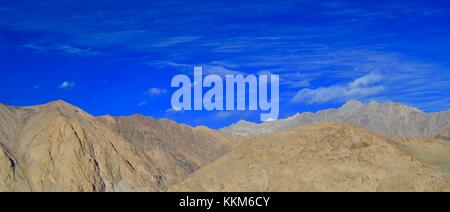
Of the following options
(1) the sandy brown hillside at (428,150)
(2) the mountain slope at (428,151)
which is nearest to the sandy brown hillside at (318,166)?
(2) the mountain slope at (428,151)

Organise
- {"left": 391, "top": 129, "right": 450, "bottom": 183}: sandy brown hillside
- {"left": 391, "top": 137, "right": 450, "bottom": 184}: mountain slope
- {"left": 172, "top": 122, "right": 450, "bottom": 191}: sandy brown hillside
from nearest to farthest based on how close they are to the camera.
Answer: {"left": 172, "top": 122, "right": 450, "bottom": 191}: sandy brown hillside, {"left": 391, "top": 137, "right": 450, "bottom": 184}: mountain slope, {"left": 391, "top": 129, "right": 450, "bottom": 183}: sandy brown hillside

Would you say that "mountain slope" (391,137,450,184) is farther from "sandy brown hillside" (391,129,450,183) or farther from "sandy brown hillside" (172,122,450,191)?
"sandy brown hillside" (172,122,450,191)

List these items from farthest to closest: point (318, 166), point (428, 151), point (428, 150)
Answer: point (428, 150) → point (428, 151) → point (318, 166)

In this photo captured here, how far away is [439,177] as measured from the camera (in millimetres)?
145125

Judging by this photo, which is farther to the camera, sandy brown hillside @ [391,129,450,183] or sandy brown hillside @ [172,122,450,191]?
sandy brown hillside @ [391,129,450,183]

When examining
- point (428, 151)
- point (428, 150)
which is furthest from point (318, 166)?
point (428, 150)

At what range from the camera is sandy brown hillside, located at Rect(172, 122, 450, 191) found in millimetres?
144875

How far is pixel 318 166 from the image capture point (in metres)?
152

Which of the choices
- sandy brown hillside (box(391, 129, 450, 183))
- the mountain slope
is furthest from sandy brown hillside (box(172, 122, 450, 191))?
sandy brown hillside (box(391, 129, 450, 183))

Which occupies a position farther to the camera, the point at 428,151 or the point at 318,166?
the point at 428,151

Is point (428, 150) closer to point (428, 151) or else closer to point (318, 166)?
point (428, 151)

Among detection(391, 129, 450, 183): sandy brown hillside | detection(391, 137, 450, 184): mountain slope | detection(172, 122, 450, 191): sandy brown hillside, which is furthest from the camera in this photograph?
detection(391, 129, 450, 183): sandy brown hillside
